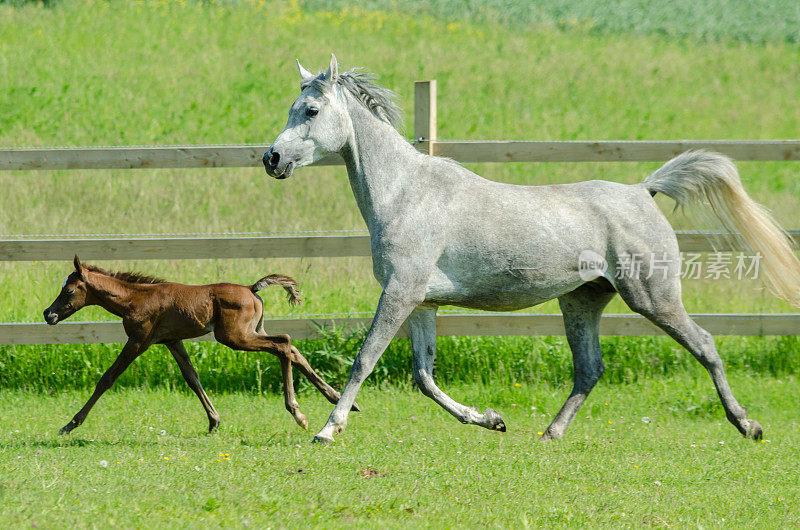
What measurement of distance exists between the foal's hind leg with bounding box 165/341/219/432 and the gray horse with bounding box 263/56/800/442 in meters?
1.07

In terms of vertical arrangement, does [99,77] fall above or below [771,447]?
above

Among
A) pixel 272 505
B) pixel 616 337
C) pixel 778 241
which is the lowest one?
pixel 616 337

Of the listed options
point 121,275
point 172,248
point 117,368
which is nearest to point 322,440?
point 117,368

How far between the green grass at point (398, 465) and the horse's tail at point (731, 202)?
1.15 metres

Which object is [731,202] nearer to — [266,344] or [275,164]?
[275,164]

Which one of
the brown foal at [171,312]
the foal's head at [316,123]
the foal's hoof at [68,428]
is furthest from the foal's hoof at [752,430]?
the foal's hoof at [68,428]

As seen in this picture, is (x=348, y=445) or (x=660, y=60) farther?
(x=660, y=60)

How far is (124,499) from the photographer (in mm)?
4004

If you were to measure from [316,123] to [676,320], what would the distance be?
2.66 m

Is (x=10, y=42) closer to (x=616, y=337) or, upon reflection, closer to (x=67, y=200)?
(x=67, y=200)

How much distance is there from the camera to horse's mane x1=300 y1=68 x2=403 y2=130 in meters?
5.55

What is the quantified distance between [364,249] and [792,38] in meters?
19.6

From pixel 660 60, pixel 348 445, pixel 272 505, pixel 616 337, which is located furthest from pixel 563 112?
pixel 272 505

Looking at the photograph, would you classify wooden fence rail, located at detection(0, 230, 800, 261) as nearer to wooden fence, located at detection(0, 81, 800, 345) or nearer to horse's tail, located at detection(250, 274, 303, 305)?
wooden fence, located at detection(0, 81, 800, 345)
